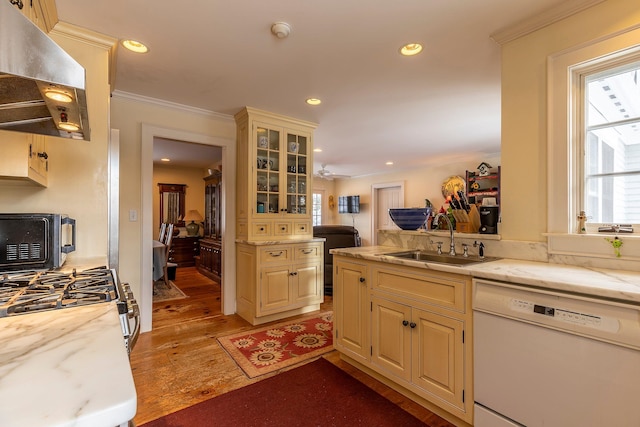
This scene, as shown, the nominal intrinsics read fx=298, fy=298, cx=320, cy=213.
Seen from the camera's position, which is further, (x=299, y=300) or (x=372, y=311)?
(x=299, y=300)

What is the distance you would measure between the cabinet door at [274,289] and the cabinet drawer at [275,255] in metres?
0.08

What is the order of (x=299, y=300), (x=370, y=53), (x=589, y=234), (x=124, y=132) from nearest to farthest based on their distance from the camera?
(x=589, y=234), (x=370, y=53), (x=124, y=132), (x=299, y=300)

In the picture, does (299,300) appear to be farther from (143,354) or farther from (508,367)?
(508,367)

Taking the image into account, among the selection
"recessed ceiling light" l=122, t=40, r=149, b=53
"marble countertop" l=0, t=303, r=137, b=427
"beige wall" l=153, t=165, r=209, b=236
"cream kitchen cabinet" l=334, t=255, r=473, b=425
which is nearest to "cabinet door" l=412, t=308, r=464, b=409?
"cream kitchen cabinet" l=334, t=255, r=473, b=425

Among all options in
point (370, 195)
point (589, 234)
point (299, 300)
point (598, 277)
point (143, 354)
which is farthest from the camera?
point (370, 195)

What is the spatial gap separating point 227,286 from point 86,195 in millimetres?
1888

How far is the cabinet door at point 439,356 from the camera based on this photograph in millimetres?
1545

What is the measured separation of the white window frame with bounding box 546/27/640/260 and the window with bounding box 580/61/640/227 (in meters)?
0.04

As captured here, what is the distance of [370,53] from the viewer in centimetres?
217

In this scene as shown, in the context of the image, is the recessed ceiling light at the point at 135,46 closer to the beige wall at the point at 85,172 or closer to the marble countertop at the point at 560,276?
the beige wall at the point at 85,172

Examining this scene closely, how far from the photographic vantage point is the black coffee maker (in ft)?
6.50

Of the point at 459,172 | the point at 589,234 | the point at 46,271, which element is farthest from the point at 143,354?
the point at 459,172

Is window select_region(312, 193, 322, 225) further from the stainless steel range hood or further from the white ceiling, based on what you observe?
the stainless steel range hood

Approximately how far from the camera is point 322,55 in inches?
86.3
